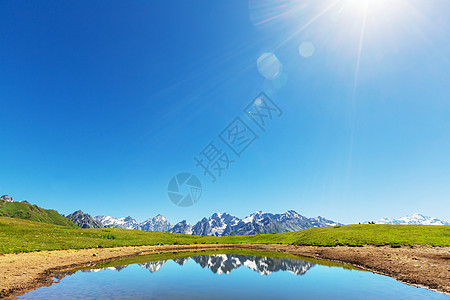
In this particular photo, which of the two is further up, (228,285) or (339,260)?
(339,260)

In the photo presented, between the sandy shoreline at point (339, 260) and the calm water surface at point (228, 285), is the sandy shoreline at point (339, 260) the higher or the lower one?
the higher one

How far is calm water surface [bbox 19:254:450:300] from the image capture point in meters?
18.5

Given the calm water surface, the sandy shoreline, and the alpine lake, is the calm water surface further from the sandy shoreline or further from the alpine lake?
the sandy shoreline

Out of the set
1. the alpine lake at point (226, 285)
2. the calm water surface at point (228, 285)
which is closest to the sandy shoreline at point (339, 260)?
the alpine lake at point (226, 285)

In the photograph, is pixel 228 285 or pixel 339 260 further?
pixel 339 260

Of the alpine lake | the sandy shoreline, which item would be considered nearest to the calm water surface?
the alpine lake

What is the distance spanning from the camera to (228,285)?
75.6ft

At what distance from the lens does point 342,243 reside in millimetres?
52812

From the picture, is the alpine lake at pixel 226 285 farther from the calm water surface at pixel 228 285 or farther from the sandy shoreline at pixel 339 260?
the sandy shoreline at pixel 339 260

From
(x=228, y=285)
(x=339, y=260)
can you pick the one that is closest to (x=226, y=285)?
(x=228, y=285)

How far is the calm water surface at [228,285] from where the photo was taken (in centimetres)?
1853

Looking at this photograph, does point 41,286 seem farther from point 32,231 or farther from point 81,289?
point 32,231

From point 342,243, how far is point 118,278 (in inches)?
2063

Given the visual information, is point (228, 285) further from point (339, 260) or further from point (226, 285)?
point (339, 260)
